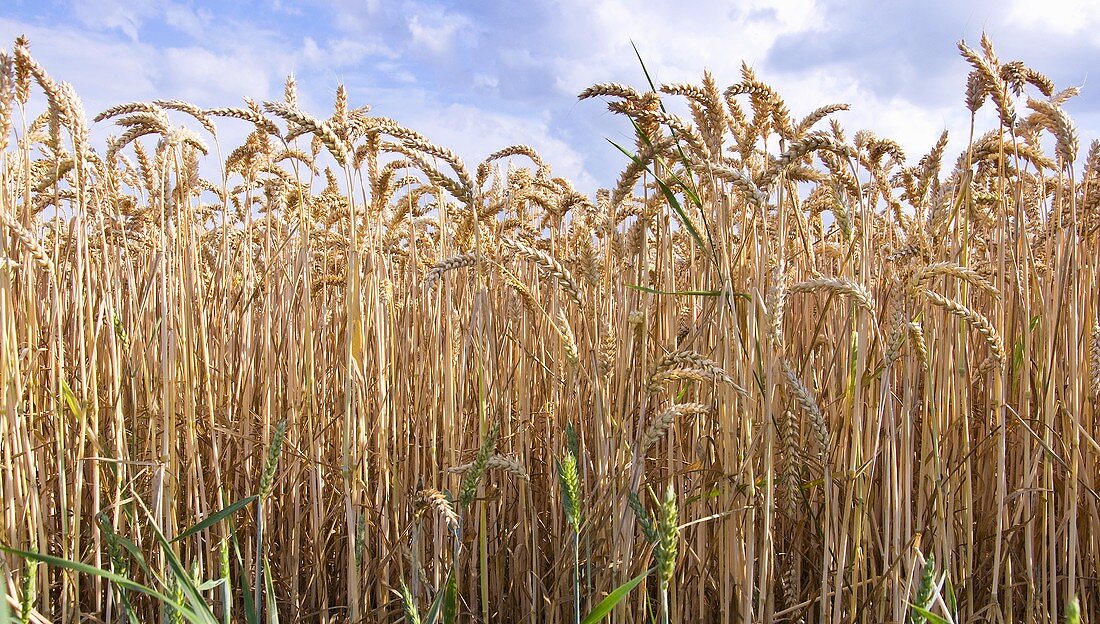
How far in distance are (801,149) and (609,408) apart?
61 centimetres

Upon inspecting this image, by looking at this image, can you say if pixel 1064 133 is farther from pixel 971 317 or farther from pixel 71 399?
pixel 71 399

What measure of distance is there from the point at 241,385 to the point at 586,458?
1047 mm

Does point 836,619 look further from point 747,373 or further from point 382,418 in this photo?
point 382,418

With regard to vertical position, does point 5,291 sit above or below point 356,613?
above

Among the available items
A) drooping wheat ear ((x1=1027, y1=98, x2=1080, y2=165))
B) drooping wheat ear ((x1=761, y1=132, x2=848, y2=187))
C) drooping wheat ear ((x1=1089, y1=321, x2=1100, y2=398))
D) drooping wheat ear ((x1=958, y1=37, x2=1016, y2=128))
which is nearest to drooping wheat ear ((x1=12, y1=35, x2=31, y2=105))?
drooping wheat ear ((x1=761, y1=132, x2=848, y2=187))

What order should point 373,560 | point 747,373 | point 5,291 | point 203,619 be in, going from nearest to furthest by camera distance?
1. point 203,619
2. point 747,373
3. point 5,291
4. point 373,560

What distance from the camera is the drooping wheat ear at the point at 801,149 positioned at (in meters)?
1.34

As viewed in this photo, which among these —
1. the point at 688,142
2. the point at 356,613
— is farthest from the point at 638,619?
the point at 688,142

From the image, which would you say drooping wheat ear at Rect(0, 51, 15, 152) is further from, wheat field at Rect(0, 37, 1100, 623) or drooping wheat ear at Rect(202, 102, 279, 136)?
drooping wheat ear at Rect(202, 102, 279, 136)

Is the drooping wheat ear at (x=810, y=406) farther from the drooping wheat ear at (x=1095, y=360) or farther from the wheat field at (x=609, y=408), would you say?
the drooping wheat ear at (x=1095, y=360)

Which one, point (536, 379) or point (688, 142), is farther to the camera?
point (536, 379)

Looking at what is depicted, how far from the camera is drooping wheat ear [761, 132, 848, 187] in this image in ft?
4.39

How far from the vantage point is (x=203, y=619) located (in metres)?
1.16

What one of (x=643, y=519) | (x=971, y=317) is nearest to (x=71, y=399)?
(x=643, y=519)
